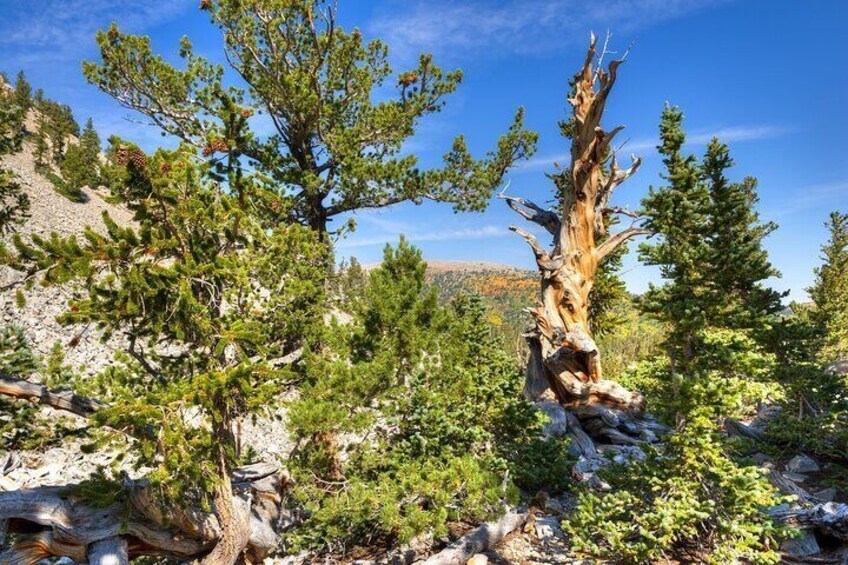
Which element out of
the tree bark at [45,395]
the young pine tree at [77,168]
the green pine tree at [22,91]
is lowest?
the tree bark at [45,395]

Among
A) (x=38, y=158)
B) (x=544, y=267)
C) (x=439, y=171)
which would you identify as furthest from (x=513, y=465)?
(x=38, y=158)

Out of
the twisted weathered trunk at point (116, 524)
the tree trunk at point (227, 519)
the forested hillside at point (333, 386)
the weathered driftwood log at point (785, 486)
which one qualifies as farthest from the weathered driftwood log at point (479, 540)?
the weathered driftwood log at point (785, 486)

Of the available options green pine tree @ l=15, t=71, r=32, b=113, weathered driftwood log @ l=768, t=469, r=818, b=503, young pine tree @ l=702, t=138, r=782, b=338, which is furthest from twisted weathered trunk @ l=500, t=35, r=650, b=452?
green pine tree @ l=15, t=71, r=32, b=113

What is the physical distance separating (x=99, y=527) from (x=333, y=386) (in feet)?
11.2

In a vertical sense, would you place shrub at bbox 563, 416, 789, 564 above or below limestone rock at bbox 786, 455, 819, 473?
above

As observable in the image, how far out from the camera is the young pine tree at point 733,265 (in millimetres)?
14359

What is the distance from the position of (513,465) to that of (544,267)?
8381 millimetres

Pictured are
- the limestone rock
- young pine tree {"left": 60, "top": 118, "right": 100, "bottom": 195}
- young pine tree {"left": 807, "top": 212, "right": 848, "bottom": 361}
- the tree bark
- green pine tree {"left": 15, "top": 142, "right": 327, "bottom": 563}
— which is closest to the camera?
green pine tree {"left": 15, "top": 142, "right": 327, "bottom": 563}

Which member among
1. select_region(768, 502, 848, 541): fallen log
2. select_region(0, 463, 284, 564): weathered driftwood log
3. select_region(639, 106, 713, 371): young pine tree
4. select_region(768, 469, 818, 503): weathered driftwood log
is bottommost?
select_region(768, 469, 818, 503): weathered driftwood log

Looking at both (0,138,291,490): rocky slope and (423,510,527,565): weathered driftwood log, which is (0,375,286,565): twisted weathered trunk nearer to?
(0,138,291,490): rocky slope

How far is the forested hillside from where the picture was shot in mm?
4914

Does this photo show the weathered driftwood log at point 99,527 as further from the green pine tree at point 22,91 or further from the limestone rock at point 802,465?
the green pine tree at point 22,91

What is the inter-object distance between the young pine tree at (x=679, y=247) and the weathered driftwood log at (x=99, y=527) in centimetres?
1089

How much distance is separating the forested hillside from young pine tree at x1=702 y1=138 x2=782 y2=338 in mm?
999
